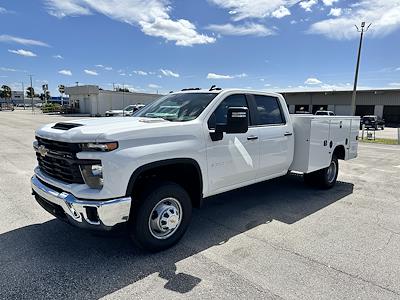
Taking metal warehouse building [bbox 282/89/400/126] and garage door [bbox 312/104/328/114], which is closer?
metal warehouse building [bbox 282/89/400/126]

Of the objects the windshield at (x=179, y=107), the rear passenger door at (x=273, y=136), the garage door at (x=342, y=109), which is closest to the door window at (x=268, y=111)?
the rear passenger door at (x=273, y=136)

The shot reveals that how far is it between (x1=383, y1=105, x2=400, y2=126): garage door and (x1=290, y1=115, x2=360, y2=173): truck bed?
41877 millimetres

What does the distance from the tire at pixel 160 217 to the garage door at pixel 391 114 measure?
4592cm

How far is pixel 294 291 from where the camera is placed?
113 inches

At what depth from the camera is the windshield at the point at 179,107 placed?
13.3ft

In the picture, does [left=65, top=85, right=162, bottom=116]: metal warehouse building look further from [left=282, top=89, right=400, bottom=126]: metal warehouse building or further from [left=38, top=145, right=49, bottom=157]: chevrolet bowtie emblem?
[left=38, top=145, right=49, bottom=157]: chevrolet bowtie emblem

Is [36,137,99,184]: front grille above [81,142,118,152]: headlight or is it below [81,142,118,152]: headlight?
below

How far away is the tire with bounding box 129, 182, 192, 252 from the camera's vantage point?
10.8 feet

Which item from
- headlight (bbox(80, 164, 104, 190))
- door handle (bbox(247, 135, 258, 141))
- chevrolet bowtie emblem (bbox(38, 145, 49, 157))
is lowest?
headlight (bbox(80, 164, 104, 190))

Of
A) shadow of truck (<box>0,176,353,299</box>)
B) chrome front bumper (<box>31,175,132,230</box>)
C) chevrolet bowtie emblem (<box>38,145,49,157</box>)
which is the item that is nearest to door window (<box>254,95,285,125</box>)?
shadow of truck (<box>0,176,353,299</box>)

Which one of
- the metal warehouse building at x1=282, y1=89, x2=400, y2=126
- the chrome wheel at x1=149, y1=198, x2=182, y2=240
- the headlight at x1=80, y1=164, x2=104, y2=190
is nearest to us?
the headlight at x1=80, y1=164, x2=104, y2=190

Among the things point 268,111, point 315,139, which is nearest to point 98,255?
point 268,111

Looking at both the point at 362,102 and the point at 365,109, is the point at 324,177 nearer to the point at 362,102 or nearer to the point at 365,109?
the point at 362,102

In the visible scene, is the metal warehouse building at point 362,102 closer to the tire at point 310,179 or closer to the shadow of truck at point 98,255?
the tire at point 310,179
